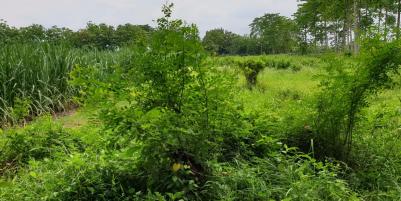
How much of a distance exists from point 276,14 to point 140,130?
56.5 meters

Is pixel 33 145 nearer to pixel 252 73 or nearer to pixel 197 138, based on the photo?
pixel 197 138

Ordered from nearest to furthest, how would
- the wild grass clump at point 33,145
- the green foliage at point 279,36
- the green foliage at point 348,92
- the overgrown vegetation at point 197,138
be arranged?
the overgrown vegetation at point 197,138
the green foliage at point 348,92
the wild grass clump at point 33,145
the green foliage at point 279,36

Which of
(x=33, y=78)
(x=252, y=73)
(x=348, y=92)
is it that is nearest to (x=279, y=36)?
(x=252, y=73)

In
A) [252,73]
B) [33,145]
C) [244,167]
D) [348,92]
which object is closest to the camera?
[244,167]

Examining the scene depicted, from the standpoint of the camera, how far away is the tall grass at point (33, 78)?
19.9ft

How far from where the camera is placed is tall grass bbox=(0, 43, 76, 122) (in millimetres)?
6074

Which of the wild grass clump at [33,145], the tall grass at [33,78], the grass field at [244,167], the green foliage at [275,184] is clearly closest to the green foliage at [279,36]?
the tall grass at [33,78]

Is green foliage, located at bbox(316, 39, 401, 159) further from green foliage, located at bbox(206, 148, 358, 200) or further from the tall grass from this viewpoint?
the tall grass

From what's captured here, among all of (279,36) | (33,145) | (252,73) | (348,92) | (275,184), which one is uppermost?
(279,36)

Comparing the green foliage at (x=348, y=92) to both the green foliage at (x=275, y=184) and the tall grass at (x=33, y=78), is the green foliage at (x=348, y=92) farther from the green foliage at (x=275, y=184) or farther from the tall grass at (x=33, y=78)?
the tall grass at (x=33, y=78)

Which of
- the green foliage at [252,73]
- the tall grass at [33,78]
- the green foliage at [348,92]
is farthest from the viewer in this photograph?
the green foliage at [252,73]

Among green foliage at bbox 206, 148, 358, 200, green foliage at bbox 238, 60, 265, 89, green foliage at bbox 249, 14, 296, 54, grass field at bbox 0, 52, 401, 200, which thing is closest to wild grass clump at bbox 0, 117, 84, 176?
grass field at bbox 0, 52, 401, 200

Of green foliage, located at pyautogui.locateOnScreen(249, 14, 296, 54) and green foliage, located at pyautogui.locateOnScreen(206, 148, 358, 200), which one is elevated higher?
green foliage, located at pyautogui.locateOnScreen(249, 14, 296, 54)

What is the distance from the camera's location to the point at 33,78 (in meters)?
6.58
